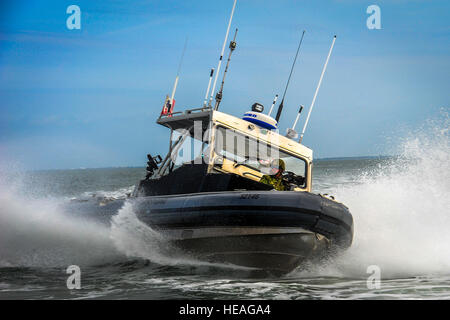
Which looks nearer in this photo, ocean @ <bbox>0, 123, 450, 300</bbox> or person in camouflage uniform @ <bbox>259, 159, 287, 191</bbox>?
ocean @ <bbox>0, 123, 450, 300</bbox>

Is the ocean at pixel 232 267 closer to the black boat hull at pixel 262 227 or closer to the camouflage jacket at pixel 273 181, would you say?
the black boat hull at pixel 262 227

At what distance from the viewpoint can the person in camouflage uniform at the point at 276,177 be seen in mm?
7133

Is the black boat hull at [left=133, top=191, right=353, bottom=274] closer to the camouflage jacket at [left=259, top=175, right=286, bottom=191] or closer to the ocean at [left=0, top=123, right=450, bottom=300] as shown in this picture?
the ocean at [left=0, top=123, right=450, bottom=300]

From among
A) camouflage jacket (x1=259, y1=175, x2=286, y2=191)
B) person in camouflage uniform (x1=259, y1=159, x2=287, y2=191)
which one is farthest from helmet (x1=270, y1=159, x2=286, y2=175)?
camouflage jacket (x1=259, y1=175, x2=286, y2=191)

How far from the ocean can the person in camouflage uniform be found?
1.20 m

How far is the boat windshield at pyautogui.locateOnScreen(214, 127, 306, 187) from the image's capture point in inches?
290

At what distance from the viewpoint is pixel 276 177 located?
7.27 m

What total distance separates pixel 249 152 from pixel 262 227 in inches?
65.9

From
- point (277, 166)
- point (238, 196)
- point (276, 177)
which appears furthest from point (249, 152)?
point (238, 196)

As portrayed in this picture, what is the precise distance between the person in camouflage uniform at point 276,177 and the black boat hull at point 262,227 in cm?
85

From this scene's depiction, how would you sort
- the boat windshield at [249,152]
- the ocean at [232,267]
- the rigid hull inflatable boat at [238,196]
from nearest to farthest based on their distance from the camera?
the ocean at [232,267]
the rigid hull inflatable boat at [238,196]
the boat windshield at [249,152]

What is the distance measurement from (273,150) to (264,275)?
1.98 metres

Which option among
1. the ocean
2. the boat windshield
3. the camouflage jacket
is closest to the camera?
the ocean

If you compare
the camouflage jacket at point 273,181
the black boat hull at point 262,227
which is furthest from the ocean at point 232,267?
the camouflage jacket at point 273,181
